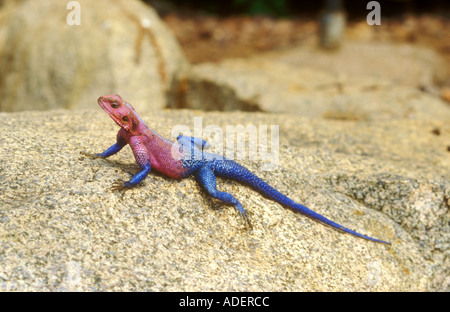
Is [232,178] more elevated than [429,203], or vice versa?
[232,178]

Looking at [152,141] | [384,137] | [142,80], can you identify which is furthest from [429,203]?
[142,80]

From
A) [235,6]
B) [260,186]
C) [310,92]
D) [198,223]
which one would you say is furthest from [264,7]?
[198,223]

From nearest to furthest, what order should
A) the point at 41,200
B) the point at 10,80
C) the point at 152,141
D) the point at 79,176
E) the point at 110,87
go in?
the point at 41,200 → the point at 79,176 → the point at 152,141 → the point at 110,87 → the point at 10,80

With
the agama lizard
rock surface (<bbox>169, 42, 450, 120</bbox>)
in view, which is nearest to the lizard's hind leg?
the agama lizard

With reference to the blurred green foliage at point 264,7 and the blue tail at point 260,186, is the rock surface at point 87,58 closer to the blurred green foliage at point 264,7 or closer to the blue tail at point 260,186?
the blue tail at point 260,186

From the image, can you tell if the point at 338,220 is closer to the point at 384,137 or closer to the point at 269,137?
the point at 269,137

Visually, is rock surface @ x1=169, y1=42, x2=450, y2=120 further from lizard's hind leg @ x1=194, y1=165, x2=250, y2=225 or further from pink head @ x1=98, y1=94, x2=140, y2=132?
pink head @ x1=98, y1=94, x2=140, y2=132

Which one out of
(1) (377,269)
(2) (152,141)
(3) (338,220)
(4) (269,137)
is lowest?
(1) (377,269)
